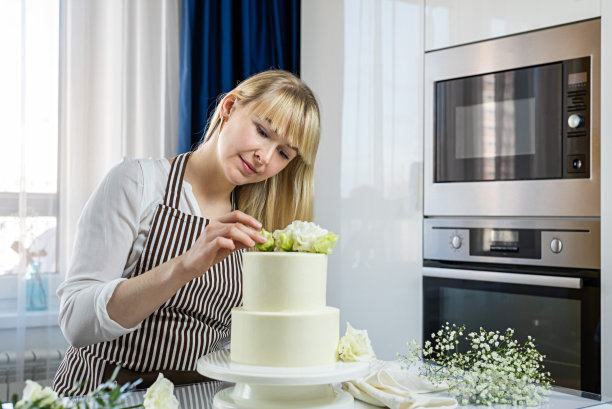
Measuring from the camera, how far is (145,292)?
3.97 ft

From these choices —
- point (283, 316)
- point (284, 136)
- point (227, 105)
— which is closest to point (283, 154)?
point (284, 136)

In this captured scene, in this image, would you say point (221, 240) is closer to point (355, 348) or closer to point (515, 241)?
point (355, 348)

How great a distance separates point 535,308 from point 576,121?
600mm

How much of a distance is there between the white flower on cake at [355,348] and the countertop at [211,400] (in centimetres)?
8

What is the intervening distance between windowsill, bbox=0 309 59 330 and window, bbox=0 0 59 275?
15 centimetres

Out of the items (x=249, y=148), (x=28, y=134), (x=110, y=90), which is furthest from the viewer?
(x=110, y=90)

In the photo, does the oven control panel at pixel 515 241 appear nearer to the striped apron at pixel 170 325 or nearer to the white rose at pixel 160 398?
the striped apron at pixel 170 325

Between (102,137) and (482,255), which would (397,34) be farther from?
(102,137)

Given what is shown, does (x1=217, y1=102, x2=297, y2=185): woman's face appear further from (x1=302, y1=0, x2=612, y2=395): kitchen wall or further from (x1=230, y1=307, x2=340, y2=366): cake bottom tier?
(x1=302, y1=0, x2=612, y2=395): kitchen wall

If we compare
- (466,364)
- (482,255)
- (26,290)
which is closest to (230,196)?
(466,364)

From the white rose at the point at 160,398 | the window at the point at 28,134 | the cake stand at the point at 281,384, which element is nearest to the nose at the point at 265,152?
the cake stand at the point at 281,384

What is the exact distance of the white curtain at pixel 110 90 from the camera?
2.58 meters

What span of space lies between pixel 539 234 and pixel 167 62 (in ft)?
5.64

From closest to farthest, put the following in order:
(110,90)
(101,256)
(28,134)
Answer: (101,256)
(28,134)
(110,90)
